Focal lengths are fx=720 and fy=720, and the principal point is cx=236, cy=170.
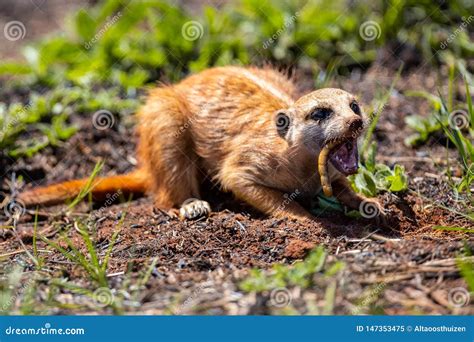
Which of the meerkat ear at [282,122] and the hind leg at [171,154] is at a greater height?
the meerkat ear at [282,122]

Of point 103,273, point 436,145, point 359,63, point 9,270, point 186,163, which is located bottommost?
point 9,270

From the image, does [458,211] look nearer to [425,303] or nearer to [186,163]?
[425,303]

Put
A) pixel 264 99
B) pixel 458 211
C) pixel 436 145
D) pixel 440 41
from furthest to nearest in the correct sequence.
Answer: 1. pixel 440 41
2. pixel 436 145
3. pixel 264 99
4. pixel 458 211

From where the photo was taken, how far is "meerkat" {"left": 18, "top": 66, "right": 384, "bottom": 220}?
221 inches

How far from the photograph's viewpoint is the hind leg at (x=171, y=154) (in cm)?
634

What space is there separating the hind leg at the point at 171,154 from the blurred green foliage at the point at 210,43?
1451mm

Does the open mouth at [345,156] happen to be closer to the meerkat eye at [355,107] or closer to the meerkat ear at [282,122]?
the meerkat eye at [355,107]

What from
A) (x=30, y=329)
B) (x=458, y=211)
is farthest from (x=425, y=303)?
(x=30, y=329)

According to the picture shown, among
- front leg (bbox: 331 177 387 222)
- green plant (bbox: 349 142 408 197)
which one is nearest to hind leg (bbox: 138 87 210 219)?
front leg (bbox: 331 177 387 222)

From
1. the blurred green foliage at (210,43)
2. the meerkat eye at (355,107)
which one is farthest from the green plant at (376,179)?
the blurred green foliage at (210,43)

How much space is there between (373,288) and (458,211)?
1.48 meters

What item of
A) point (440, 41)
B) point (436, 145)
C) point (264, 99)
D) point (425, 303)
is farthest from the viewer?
point (440, 41)

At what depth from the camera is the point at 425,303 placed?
4.09 metres

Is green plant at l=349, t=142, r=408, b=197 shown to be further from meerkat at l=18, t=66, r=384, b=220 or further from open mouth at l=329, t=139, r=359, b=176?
open mouth at l=329, t=139, r=359, b=176
